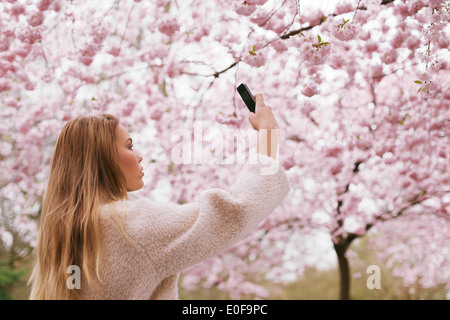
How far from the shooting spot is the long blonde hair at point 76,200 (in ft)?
4.18

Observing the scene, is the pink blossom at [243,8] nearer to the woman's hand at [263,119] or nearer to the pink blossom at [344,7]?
the pink blossom at [344,7]

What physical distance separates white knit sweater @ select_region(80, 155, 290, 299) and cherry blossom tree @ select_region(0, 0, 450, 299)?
157 cm

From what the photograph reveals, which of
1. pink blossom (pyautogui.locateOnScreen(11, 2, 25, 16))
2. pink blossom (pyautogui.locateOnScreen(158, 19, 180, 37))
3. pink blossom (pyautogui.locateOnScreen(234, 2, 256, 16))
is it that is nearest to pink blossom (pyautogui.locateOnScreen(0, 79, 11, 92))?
pink blossom (pyautogui.locateOnScreen(11, 2, 25, 16))

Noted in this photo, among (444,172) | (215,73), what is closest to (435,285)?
(444,172)

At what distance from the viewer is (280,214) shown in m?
6.20

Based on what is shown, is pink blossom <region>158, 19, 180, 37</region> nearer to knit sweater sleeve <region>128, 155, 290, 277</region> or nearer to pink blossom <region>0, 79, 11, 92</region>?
pink blossom <region>0, 79, 11, 92</region>

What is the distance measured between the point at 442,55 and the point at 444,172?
6.89 ft

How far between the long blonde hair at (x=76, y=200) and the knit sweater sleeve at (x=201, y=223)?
16 cm

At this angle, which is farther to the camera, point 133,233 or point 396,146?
point 396,146

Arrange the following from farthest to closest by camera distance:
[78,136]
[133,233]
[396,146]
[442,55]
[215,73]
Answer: [396,146] < [215,73] < [442,55] < [78,136] < [133,233]

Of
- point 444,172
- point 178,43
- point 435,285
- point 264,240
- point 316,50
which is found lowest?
point 435,285

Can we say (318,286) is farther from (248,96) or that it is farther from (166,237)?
(166,237)

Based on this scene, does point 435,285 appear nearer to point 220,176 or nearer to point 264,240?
point 264,240

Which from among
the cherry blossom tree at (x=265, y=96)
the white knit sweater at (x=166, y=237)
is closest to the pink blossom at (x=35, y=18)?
the cherry blossom tree at (x=265, y=96)
